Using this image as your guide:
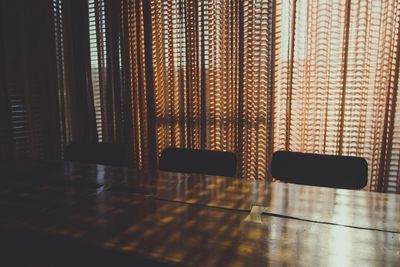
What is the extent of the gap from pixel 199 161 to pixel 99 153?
2.41 ft

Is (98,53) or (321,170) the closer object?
(321,170)

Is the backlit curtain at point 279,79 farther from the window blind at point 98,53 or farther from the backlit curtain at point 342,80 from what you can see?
the window blind at point 98,53

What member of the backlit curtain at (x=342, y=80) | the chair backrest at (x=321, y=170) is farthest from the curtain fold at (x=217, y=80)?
the chair backrest at (x=321, y=170)

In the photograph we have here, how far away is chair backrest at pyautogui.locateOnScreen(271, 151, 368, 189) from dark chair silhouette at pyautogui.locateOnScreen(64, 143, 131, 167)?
101 centimetres

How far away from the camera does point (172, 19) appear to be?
114 inches

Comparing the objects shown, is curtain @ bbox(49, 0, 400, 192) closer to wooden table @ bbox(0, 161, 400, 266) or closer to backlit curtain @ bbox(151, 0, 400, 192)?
backlit curtain @ bbox(151, 0, 400, 192)

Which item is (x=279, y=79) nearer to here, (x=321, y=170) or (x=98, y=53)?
(x=321, y=170)

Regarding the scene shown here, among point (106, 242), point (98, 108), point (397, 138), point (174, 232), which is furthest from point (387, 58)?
point (98, 108)

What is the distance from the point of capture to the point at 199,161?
1979 mm

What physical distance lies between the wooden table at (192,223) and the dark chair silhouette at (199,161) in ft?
0.74

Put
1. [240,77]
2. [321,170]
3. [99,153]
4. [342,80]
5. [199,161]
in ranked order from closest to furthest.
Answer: [321,170] → [199,161] → [99,153] → [342,80] → [240,77]

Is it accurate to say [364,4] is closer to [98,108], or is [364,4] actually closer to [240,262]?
[240,262]

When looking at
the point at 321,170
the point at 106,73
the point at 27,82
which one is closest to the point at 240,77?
the point at 321,170

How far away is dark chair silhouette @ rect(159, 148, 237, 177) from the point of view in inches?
74.9
